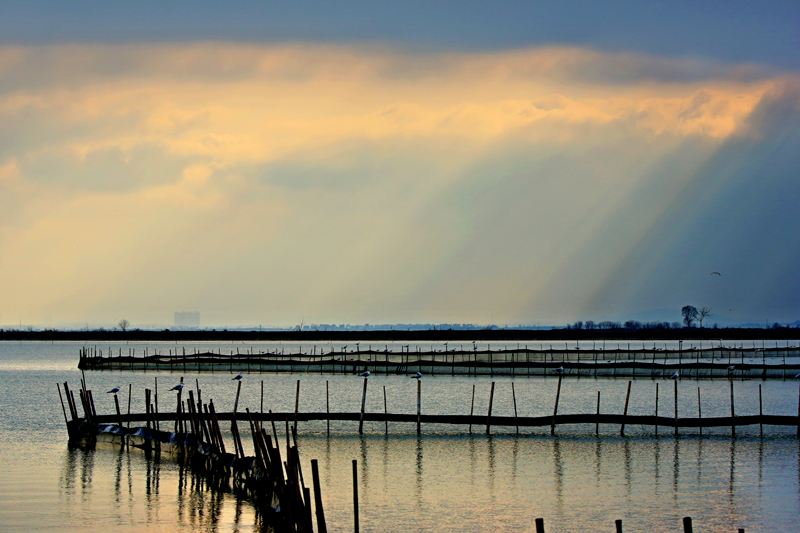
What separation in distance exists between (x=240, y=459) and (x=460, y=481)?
6.86 m

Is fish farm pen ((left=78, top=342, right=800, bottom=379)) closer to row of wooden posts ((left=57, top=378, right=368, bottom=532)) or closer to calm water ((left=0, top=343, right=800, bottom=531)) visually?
calm water ((left=0, top=343, right=800, bottom=531))

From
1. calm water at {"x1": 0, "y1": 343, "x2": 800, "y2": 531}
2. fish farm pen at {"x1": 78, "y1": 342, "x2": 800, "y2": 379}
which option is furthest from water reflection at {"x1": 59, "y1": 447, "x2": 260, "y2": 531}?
fish farm pen at {"x1": 78, "y1": 342, "x2": 800, "y2": 379}

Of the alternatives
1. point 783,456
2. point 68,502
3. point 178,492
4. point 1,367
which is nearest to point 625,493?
point 783,456

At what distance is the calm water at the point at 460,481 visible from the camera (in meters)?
29.9

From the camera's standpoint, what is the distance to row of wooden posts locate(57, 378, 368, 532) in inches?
960

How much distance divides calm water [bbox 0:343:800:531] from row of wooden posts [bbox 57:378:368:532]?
0.84m

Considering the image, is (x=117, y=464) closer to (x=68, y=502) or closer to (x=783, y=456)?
(x=68, y=502)

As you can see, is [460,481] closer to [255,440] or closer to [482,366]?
[255,440]

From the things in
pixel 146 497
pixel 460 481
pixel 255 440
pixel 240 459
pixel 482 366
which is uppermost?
pixel 482 366

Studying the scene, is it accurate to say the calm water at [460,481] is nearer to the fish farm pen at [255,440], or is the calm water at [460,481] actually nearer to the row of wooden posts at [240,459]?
the fish farm pen at [255,440]

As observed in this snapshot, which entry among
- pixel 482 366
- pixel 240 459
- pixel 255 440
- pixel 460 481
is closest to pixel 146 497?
pixel 240 459

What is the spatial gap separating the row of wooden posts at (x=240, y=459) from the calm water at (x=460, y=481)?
836 millimetres

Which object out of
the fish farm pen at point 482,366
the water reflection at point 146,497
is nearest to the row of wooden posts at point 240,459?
the water reflection at point 146,497

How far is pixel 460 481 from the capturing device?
35969mm
